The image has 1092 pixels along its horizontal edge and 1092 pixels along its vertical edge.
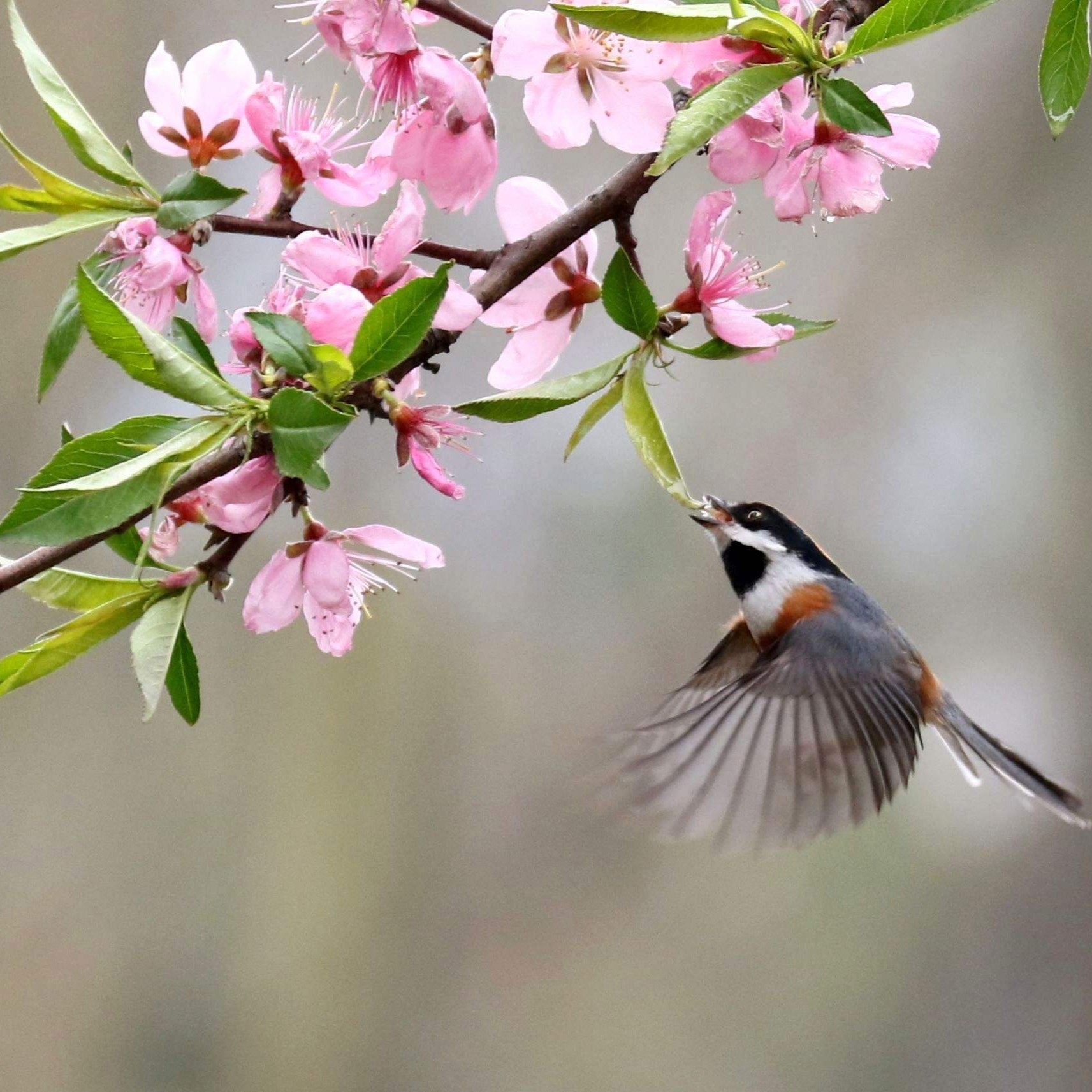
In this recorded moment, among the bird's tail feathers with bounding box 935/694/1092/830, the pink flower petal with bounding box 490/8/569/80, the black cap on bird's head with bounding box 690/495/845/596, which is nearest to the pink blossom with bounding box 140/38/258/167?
the pink flower petal with bounding box 490/8/569/80

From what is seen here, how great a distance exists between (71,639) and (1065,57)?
612 millimetres

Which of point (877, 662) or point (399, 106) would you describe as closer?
point (399, 106)

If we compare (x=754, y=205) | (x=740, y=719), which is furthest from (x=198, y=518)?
(x=754, y=205)

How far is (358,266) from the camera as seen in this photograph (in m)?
0.68

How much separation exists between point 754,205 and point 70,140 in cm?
258

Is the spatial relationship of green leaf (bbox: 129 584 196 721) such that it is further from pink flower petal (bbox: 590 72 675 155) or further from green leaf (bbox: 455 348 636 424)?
pink flower petal (bbox: 590 72 675 155)


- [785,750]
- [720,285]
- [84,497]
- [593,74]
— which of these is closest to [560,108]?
[593,74]

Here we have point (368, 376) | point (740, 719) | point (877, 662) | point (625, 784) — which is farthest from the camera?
point (877, 662)

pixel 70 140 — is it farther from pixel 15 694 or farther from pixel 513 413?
pixel 15 694

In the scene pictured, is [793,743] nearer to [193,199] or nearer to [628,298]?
[628,298]

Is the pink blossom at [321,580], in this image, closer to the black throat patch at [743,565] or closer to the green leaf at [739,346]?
the green leaf at [739,346]

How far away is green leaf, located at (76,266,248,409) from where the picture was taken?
576 millimetres

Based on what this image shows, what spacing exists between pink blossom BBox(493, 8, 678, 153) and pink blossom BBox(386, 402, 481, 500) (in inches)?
7.1

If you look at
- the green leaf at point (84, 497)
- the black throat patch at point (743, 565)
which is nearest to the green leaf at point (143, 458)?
the green leaf at point (84, 497)
